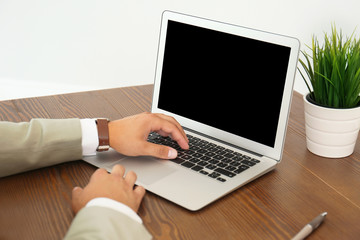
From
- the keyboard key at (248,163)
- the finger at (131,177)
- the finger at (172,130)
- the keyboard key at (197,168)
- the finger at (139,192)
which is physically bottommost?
the finger at (139,192)

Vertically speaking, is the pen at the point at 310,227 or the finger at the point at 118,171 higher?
the pen at the point at 310,227

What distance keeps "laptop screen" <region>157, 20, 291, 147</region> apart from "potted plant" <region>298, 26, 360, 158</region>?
10 centimetres

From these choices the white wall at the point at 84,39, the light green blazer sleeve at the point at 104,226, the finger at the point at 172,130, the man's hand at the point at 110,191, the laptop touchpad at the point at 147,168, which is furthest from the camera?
the white wall at the point at 84,39

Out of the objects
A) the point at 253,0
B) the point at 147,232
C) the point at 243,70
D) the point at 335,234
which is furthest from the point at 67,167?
the point at 253,0

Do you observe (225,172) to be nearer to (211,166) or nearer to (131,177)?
(211,166)

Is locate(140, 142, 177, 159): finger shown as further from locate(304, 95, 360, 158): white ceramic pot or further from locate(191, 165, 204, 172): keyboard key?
locate(304, 95, 360, 158): white ceramic pot

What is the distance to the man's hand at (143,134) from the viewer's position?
1053mm

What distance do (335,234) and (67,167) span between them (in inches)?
23.5

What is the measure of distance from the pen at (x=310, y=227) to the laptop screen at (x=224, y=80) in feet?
0.85

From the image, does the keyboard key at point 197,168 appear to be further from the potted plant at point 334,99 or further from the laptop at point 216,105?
the potted plant at point 334,99

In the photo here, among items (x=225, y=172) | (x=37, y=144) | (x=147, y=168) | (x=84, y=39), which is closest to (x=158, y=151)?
(x=147, y=168)

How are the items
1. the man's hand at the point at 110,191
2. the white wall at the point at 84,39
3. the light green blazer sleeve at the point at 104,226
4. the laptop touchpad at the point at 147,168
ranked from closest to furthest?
the light green blazer sleeve at the point at 104,226 < the man's hand at the point at 110,191 < the laptop touchpad at the point at 147,168 < the white wall at the point at 84,39

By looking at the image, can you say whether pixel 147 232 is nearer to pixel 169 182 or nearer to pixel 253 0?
pixel 169 182

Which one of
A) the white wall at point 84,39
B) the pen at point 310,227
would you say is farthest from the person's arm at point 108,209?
the white wall at point 84,39
